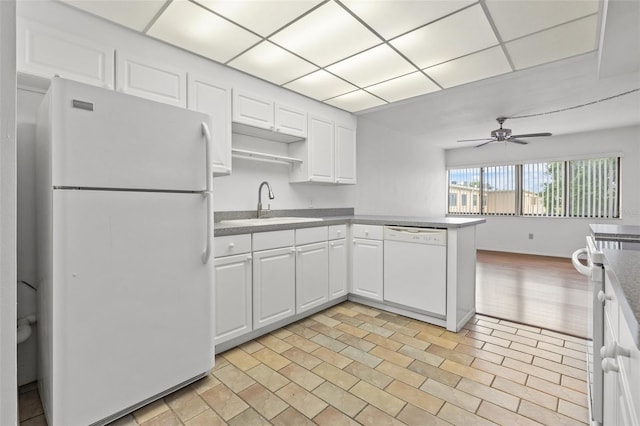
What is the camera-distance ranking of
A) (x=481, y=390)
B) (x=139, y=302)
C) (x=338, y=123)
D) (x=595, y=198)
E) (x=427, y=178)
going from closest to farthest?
(x=139, y=302) → (x=481, y=390) → (x=338, y=123) → (x=595, y=198) → (x=427, y=178)

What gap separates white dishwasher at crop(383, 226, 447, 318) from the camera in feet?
8.55

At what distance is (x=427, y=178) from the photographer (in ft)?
22.1

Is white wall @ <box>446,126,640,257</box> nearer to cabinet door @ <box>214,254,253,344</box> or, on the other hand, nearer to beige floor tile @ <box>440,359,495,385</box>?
beige floor tile @ <box>440,359,495,385</box>

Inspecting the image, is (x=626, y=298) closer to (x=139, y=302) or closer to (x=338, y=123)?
(x=139, y=302)

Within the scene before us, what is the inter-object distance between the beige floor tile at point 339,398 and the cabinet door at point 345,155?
2353mm

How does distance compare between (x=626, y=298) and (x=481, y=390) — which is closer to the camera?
(x=626, y=298)

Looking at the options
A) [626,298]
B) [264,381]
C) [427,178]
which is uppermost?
[427,178]

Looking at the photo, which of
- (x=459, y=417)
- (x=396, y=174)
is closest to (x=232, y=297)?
(x=459, y=417)

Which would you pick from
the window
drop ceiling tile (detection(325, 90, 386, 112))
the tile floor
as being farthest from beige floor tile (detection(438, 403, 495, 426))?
the window

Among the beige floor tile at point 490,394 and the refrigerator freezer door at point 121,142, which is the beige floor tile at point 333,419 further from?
the refrigerator freezer door at point 121,142

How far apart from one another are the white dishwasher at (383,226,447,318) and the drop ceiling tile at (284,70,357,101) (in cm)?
155

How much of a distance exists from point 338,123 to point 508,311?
2.70 metres

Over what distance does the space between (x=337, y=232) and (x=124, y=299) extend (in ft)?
6.47

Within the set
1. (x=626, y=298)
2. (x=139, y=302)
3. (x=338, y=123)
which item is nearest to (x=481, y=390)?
(x=626, y=298)
